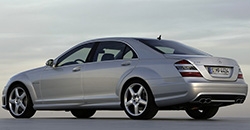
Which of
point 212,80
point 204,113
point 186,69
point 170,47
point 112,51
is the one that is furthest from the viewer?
point 204,113

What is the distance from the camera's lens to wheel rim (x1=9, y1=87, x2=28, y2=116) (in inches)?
520

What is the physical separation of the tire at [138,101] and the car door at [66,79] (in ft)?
4.18

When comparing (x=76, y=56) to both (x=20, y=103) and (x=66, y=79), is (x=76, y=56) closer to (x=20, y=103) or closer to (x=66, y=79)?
(x=66, y=79)

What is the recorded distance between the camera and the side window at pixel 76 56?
12.5m

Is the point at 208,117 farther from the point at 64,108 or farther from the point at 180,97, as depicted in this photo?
the point at 64,108

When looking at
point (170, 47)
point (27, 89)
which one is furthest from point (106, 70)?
point (27, 89)

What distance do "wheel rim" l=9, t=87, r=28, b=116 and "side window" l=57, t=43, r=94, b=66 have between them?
1.15 m

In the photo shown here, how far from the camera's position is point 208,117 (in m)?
12.5

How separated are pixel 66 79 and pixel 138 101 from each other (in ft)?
6.77

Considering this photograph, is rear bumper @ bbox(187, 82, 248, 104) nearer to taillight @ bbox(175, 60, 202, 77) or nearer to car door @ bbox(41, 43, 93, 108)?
taillight @ bbox(175, 60, 202, 77)

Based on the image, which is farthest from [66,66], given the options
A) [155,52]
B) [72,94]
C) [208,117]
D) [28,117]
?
[208,117]

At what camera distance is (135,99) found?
1109cm

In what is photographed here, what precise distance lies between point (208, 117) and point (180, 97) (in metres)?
2.05

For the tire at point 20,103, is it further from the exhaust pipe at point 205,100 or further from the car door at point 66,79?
the exhaust pipe at point 205,100
